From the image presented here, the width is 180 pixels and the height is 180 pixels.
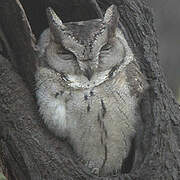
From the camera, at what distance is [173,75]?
7926 millimetres

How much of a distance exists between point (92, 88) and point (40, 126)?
40cm

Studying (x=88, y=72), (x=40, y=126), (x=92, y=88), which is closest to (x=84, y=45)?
(x=88, y=72)

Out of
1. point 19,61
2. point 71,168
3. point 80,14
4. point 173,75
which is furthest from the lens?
point 173,75

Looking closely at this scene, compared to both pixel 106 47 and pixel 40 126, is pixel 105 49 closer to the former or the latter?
pixel 106 47

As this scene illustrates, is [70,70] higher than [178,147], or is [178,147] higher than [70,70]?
[70,70]

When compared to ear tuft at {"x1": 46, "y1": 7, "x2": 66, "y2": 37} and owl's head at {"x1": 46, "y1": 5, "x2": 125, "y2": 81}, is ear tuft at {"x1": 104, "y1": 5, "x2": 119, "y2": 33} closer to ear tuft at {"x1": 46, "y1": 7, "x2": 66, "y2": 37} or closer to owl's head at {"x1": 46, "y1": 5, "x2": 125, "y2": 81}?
owl's head at {"x1": 46, "y1": 5, "x2": 125, "y2": 81}

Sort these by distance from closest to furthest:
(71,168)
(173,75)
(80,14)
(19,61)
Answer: (71,168) → (19,61) → (80,14) → (173,75)

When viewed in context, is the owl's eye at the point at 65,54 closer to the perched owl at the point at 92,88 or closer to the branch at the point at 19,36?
the perched owl at the point at 92,88

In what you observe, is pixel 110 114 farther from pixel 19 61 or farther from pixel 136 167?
pixel 19 61

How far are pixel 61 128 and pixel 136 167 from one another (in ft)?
1.73

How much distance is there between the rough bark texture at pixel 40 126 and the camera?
149 inches

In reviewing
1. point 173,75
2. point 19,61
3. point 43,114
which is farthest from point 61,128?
point 173,75

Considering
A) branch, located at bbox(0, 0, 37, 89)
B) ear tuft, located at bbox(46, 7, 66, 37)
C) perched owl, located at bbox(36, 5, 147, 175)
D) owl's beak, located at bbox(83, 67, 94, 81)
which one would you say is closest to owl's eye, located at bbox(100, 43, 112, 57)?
perched owl, located at bbox(36, 5, 147, 175)

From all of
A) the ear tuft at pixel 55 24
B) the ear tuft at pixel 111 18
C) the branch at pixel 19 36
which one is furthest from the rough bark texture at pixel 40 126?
the ear tuft at pixel 111 18
